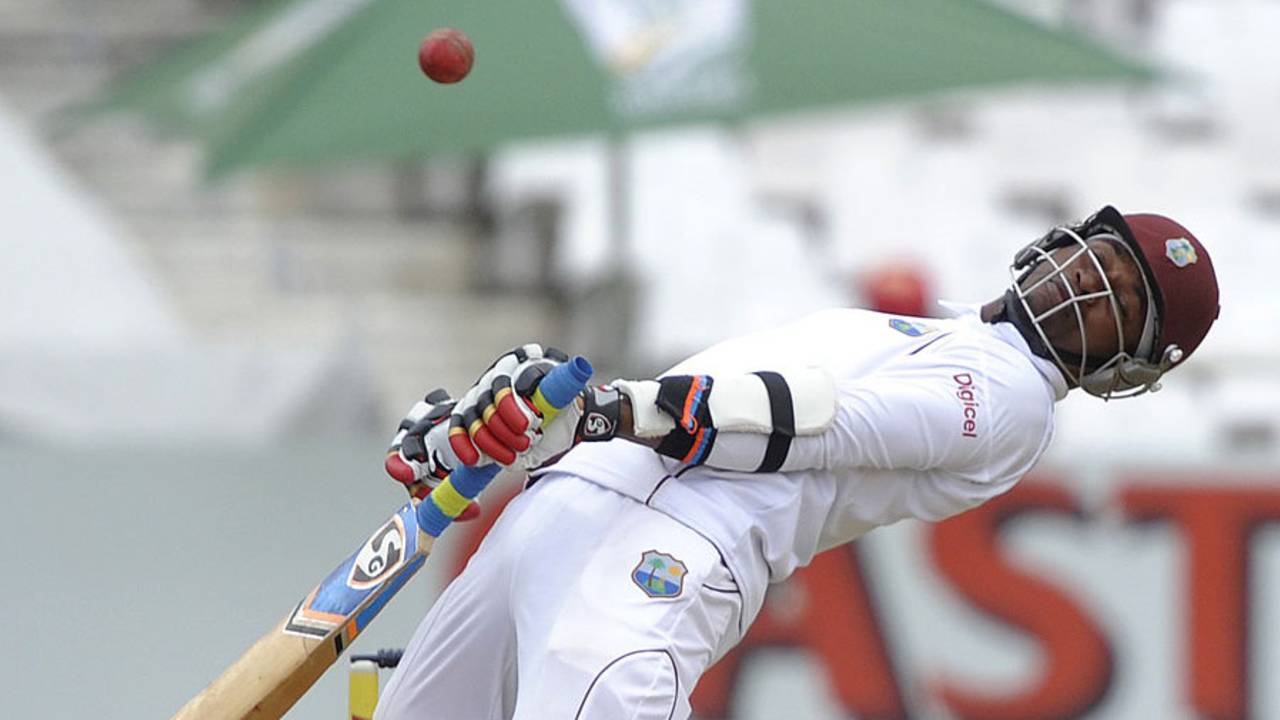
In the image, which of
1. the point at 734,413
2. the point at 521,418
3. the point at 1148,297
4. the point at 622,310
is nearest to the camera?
the point at 521,418

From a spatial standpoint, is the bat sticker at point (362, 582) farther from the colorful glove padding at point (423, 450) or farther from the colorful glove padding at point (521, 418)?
the colorful glove padding at point (521, 418)

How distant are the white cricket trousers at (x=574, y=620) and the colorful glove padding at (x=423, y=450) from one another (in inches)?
5.5

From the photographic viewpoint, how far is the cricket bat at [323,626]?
272cm

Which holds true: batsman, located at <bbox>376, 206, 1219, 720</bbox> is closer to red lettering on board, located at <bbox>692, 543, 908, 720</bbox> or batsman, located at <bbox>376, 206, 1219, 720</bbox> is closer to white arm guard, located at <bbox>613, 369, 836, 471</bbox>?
white arm guard, located at <bbox>613, 369, 836, 471</bbox>

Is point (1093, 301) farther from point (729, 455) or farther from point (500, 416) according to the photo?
point (500, 416)

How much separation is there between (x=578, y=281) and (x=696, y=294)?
15.1 inches

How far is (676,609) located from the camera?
105 inches

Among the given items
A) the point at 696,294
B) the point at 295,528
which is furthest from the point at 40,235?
the point at 696,294

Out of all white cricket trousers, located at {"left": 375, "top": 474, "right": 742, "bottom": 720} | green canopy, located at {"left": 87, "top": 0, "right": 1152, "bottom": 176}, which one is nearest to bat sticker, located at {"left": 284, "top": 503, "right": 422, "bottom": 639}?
white cricket trousers, located at {"left": 375, "top": 474, "right": 742, "bottom": 720}

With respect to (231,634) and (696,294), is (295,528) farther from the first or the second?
(696,294)

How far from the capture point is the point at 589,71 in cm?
479

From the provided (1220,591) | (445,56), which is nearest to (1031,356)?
(445,56)

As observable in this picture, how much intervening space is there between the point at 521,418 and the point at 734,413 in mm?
258

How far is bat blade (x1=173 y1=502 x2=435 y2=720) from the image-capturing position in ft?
8.95
